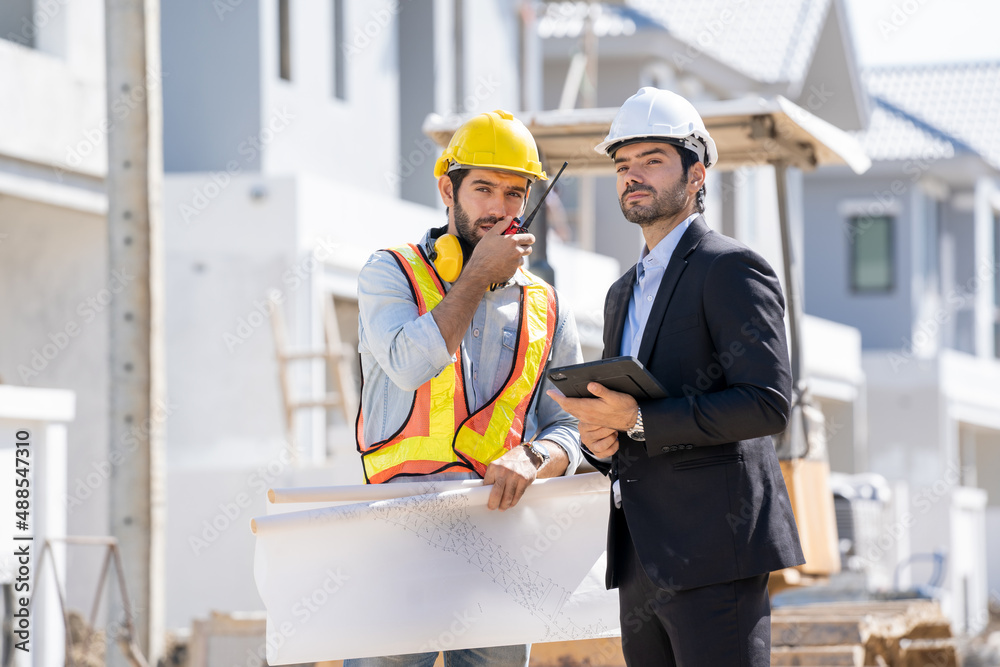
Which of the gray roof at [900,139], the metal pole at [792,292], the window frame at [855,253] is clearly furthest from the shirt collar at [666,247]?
the window frame at [855,253]

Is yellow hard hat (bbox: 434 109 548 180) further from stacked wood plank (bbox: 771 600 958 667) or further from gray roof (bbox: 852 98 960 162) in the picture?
gray roof (bbox: 852 98 960 162)

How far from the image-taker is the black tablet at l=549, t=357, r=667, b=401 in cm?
360

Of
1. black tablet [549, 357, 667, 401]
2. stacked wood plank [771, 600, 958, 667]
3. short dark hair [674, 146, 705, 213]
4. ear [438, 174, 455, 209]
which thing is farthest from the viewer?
stacked wood plank [771, 600, 958, 667]

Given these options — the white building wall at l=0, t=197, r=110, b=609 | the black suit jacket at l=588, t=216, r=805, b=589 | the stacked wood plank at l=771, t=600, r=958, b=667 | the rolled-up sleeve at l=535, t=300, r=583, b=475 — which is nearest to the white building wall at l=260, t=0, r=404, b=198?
the white building wall at l=0, t=197, r=110, b=609

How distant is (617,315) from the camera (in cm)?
414

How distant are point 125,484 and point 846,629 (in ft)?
14.2

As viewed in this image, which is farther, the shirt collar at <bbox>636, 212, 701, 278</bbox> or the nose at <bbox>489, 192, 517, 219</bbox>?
the nose at <bbox>489, 192, 517, 219</bbox>

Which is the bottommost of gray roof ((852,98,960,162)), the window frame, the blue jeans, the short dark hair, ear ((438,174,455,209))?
the blue jeans

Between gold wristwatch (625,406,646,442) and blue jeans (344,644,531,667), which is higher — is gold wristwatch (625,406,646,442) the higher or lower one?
the higher one

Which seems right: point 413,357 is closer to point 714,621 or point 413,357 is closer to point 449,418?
point 449,418

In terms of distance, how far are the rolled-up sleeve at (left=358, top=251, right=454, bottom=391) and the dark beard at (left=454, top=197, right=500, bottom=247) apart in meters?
0.21

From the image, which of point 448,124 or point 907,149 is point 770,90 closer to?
point 907,149

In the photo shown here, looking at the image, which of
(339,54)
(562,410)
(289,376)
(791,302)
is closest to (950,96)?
(339,54)

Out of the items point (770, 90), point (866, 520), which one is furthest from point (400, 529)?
point (770, 90)
